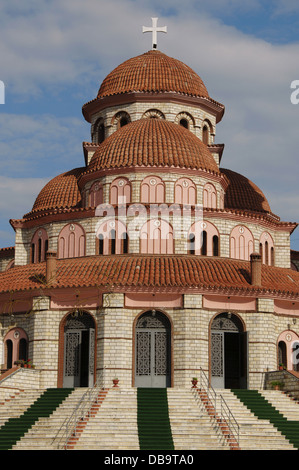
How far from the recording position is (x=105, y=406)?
31828 millimetres

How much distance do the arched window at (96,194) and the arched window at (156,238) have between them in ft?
11.9

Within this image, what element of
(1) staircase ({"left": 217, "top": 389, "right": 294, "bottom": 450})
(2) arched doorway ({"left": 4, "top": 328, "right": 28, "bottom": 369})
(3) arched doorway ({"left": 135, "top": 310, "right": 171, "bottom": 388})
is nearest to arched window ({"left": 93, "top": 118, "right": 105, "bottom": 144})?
(2) arched doorway ({"left": 4, "top": 328, "right": 28, "bottom": 369})

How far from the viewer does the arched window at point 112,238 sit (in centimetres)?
4197

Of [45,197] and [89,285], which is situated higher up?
[45,197]

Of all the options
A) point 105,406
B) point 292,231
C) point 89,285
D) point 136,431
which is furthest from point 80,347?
point 292,231

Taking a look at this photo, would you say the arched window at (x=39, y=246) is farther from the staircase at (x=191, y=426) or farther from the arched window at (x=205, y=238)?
the staircase at (x=191, y=426)

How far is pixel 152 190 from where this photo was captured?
43688 mm

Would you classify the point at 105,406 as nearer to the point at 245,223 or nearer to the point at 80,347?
the point at 80,347

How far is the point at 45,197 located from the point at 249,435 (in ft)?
76.2

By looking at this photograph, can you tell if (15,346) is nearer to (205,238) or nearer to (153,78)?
(205,238)

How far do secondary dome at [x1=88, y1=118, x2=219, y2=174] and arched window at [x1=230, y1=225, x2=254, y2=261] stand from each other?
3641 mm

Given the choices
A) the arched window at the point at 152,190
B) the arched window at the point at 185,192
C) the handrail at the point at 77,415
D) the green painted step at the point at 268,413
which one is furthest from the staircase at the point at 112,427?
the arched window at the point at 185,192
